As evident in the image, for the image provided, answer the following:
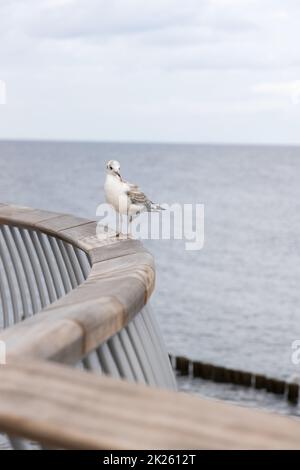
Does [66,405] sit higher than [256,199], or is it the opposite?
[66,405]

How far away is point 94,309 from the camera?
2064 millimetres

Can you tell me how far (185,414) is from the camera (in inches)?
55.7

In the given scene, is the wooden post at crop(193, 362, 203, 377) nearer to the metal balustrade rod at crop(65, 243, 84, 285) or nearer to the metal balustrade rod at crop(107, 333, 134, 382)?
the metal balustrade rod at crop(65, 243, 84, 285)

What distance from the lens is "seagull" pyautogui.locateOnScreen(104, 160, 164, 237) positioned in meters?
3.82

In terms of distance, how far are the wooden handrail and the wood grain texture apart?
0.80 ft

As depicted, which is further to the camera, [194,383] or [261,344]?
[261,344]

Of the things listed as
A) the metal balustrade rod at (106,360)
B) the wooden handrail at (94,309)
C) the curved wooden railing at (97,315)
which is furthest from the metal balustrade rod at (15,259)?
the metal balustrade rod at (106,360)

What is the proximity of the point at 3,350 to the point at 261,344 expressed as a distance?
33.0 m

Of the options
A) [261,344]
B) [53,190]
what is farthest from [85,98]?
[261,344]

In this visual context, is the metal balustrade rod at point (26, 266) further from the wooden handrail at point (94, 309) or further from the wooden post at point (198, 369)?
the wooden post at point (198, 369)

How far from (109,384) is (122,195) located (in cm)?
232

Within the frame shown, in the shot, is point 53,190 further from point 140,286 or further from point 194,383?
point 140,286

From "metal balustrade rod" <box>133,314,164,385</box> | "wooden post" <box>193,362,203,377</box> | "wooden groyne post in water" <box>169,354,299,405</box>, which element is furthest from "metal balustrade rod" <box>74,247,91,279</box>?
"wooden post" <box>193,362,203,377</box>
